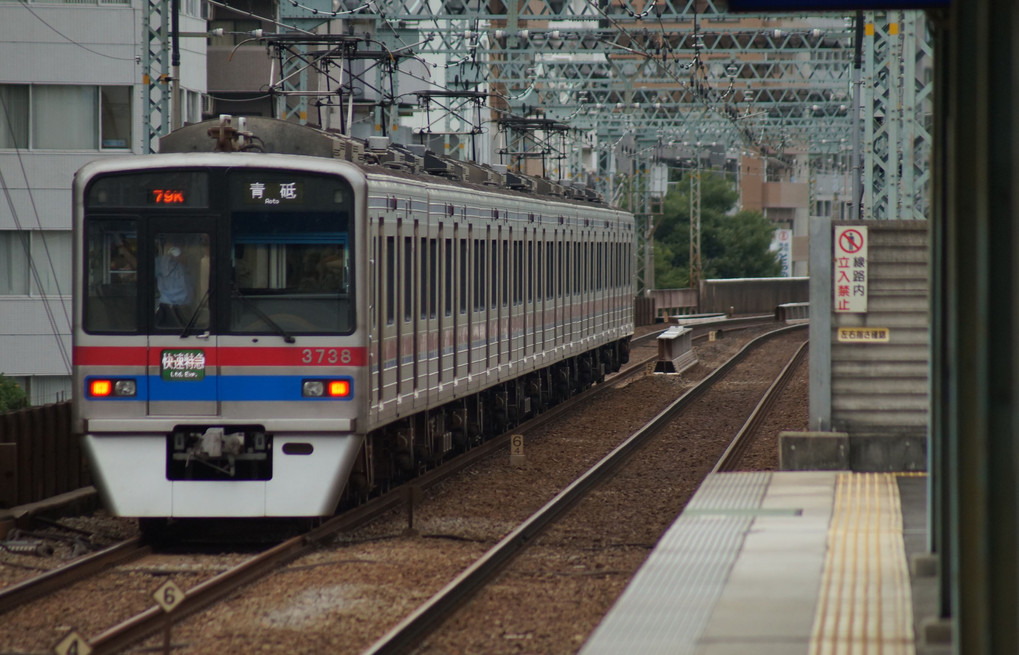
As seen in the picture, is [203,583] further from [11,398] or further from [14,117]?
[14,117]

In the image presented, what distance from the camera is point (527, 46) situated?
29.4 m

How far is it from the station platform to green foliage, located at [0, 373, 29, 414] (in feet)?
22.0

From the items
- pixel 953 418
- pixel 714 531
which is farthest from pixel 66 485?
pixel 953 418

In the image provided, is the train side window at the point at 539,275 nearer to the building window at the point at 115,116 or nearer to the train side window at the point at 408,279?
the train side window at the point at 408,279

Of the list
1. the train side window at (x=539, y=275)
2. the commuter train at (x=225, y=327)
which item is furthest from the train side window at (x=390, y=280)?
the train side window at (x=539, y=275)

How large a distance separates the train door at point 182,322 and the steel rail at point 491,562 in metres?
2.08

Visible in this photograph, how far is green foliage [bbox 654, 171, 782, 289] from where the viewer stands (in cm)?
6091

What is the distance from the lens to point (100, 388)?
9750mm

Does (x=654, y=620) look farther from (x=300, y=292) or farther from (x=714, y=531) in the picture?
(x=300, y=292)

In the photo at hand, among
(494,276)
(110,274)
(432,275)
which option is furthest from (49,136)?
(110,274)

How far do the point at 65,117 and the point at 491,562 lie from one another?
1793 cm

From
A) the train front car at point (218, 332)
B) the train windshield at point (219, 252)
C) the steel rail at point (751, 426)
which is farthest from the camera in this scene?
the steel rail at point (751, 426)

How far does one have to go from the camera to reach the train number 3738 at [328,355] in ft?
31.9

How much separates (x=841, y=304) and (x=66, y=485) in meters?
5.81
